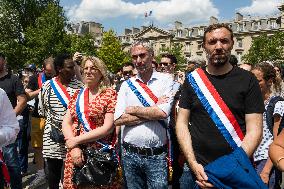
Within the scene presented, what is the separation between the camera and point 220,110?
2898 millimetres

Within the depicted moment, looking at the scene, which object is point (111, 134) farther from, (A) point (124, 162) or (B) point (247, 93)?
(B) point (247, 93)

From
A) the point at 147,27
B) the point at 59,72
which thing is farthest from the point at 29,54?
the point at 147,27

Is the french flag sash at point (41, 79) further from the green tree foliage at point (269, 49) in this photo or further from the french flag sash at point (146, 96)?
the green tree foliage at point (269, 49)

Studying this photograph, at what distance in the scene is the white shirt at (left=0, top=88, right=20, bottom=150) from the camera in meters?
2.92

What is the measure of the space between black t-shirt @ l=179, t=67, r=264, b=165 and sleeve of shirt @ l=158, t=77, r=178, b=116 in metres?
0.75

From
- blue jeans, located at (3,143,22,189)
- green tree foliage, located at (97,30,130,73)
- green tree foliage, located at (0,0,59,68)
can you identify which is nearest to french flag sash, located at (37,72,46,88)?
blue jeans, located at (3,143,22,189)

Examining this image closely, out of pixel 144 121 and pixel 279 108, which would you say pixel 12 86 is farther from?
pixel 279 108

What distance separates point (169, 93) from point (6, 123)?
1.62 meters

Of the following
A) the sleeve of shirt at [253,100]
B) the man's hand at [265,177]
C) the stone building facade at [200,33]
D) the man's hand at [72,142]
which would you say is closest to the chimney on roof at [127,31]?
the stone building facade at [200,33]

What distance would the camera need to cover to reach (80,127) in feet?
13.0

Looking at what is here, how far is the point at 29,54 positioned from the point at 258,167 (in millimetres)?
40691

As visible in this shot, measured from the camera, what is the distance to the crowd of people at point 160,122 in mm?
2889

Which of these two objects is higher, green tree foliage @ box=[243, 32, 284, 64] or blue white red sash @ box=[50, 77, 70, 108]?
green tree foliage @ box=[243, 32, 284, 64]

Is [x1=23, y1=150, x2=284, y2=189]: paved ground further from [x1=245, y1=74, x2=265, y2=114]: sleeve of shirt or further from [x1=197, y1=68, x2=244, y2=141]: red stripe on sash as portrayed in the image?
[x1=245, y1=74, x2=265, y2=114]: sleeve of shirt
